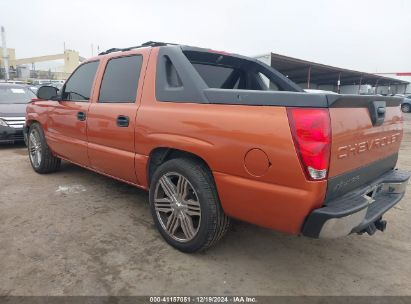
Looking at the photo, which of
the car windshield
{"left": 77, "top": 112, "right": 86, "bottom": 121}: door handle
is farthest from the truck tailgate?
the car windshield

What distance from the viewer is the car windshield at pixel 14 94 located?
803cm

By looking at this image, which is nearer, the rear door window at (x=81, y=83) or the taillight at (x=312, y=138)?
the taillight at (x=312, y=138)

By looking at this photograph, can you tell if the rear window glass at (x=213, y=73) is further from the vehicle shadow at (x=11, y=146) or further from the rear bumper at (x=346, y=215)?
the vehicle shadow at (x=11, y=146)

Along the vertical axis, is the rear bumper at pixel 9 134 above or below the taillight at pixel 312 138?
below

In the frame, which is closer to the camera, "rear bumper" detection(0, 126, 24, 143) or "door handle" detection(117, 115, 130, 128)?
"door handle" detection(117, 115, 130, 128)

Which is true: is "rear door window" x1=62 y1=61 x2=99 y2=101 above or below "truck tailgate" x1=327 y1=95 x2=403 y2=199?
above

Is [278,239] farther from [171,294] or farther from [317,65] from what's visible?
[317,65]

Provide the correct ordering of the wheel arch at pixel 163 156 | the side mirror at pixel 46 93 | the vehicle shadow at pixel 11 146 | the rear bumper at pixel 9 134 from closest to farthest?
the wheel arch at pixel 163 156, the side mirror at pixel 46 93, the rear bumper at pixel 9 134, the vehicle shadow at pixel 11 146

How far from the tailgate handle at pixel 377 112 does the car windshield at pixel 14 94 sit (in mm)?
8076

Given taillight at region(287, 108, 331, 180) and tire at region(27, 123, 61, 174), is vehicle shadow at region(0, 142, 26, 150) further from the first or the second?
taillight at region(287, 108, 331, 180)

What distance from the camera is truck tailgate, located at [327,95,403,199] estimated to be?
211 centimetres

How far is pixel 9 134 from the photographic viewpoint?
285 inches

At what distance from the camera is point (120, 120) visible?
3.27 metres

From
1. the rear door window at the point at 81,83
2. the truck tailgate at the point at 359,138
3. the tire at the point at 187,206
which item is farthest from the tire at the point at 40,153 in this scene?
the truck tailgate at the point at 359,138
